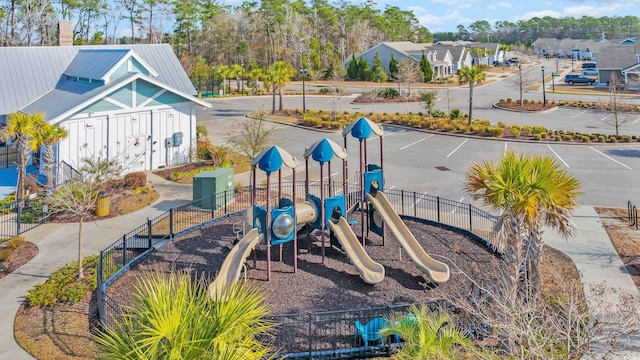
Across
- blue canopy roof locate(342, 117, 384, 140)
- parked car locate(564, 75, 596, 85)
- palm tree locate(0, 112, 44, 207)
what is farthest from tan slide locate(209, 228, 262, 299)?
parked car locate(564, 75, 596, 85)

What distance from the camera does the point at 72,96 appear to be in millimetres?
27094

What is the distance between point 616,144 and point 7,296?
37254 millimetres

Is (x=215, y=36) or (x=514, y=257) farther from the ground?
(x=215, y=36)

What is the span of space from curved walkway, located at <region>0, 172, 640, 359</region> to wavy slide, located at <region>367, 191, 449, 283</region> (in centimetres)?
379

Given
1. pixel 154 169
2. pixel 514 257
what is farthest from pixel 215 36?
pixel 514 257

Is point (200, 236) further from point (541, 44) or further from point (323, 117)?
point (541, 44)

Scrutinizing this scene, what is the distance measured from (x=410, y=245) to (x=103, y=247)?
10.8m

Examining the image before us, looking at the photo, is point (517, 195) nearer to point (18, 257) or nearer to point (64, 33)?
point (18, 257)

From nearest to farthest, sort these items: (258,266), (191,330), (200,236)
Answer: (191,330) → (258,266) → (200,236)

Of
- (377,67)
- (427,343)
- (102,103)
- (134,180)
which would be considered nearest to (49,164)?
(134,180)

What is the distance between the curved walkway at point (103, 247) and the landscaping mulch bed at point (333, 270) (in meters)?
2.71

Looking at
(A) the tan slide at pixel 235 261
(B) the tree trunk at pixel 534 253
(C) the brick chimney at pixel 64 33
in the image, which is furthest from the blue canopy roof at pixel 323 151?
(C) the brick chimney at pixel 64 33

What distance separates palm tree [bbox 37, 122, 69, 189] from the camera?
21.8m

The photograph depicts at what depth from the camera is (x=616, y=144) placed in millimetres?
35500
